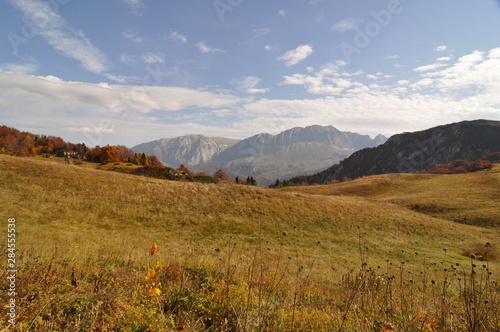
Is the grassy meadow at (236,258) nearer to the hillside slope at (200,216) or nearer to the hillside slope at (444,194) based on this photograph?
the hillside slope at (200,216)

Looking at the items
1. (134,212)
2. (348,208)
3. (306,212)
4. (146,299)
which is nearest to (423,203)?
(348,208)

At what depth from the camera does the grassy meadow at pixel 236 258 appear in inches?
183

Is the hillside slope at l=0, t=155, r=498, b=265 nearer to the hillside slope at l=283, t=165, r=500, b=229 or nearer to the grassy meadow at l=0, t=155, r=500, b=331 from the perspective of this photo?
the grassy meadow at l=0, t=155, r=500, b=331

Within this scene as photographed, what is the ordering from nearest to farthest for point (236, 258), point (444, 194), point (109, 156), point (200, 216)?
point (236, 258) < point (200, 216) < point (444, 194) < point (109, 156)

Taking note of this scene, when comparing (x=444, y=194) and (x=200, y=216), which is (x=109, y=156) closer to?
(x=200, y=216)

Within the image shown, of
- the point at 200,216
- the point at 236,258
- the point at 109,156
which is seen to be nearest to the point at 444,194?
the point at 200,216

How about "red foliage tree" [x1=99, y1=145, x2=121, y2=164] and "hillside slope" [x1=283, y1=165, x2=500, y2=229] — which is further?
"red foliage tree" [x1=99, y1=145, x2=121, y2=164]

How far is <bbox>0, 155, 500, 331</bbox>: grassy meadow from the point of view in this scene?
4645 millimetres

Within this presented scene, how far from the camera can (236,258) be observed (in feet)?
44.7

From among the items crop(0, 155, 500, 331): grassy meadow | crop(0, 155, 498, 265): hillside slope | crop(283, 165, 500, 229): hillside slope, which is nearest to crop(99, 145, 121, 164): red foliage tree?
crop(0, 155, 498, 265): hillside slope

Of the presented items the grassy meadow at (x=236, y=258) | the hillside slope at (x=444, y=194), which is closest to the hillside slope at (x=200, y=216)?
the grassy meadow at (x=236, y=258)

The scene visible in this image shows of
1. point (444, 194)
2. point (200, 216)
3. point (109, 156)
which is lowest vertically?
point (200, 216)

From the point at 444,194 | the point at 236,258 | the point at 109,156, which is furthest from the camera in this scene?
the point at 109,156

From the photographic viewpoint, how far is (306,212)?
30734 millimetres
